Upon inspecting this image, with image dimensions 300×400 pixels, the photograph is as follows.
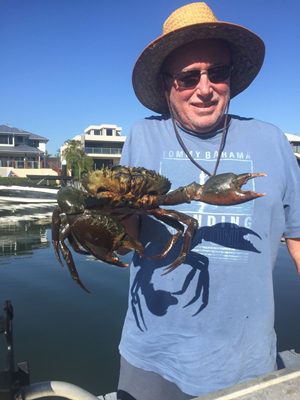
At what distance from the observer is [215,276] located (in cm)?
221

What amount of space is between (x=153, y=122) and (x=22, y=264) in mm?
8631

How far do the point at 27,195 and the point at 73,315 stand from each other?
784 inches

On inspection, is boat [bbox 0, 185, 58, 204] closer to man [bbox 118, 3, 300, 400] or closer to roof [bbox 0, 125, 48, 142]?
man [bbox 118, 3, 300, 400]

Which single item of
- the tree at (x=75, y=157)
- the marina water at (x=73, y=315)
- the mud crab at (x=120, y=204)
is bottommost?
the marina water at (x=73, y=315)

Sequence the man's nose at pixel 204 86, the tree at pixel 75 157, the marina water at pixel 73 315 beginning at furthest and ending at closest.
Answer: the tree at pixel 75 157, the marina water at pixel 73 315, the man's nose at pixel 204 86

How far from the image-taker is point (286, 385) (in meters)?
1.67

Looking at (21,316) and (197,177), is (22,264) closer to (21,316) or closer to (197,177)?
(21,316)

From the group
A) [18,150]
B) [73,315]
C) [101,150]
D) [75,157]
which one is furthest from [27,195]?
[101,150]

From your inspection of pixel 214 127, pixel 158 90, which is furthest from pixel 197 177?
pixel 158 90

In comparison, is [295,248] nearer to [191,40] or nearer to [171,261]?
[171,261]

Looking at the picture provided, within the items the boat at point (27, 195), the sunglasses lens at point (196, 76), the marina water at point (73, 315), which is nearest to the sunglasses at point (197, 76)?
the sunglasses lens at point (196, 76)

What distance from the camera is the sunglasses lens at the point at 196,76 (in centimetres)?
224

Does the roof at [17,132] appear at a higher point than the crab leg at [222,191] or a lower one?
higher

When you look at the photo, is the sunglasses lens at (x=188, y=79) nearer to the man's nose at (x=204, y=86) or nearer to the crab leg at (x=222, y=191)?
the man's nose at (x=204, y=86)
